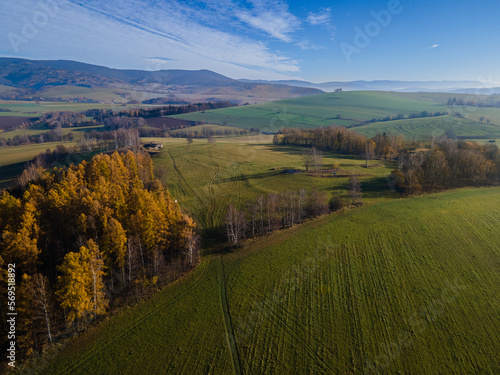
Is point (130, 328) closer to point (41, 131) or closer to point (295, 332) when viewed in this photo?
point (295, 332)

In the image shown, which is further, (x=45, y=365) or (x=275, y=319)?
(x=275, y=319)

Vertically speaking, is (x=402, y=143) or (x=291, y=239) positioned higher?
(x=402, y=143)

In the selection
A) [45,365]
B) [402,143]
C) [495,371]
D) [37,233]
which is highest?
[402,143]

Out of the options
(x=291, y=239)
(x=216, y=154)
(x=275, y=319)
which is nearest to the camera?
(x=275, y=319)

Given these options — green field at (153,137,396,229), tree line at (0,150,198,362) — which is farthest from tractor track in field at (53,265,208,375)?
green field at (153,137,396,229)

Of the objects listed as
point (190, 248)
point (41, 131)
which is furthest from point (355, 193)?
point (41, 131)

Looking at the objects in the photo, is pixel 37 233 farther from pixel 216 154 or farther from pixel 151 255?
pixel 216 154

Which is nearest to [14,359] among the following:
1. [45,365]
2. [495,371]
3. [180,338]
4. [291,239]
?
[45,365]
